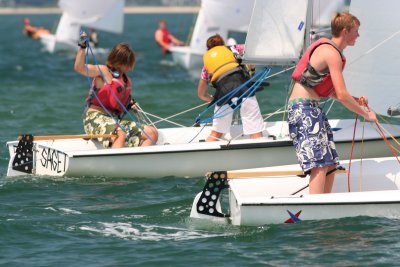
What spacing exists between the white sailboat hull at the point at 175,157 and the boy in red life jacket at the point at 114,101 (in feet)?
0.84

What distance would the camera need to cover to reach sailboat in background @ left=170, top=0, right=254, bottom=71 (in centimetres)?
2448

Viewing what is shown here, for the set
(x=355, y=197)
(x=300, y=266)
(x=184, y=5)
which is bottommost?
(x=300, y=266)

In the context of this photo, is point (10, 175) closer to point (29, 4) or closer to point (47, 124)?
point (47, 124)

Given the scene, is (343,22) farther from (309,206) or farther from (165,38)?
(165,38)

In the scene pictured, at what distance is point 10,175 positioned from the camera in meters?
9.73

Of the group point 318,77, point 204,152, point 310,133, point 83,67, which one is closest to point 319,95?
point 318,77

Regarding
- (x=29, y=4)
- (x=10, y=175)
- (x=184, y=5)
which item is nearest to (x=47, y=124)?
(x=10, y=175)

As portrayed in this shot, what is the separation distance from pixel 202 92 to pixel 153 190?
136 cm

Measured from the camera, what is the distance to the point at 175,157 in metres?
9.59

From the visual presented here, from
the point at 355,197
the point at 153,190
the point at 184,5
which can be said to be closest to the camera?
the point at 355,197

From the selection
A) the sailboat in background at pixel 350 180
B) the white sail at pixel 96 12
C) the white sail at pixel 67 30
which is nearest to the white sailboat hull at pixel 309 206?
the sailboat in background at pixel 350 180

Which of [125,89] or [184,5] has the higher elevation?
[184,5]

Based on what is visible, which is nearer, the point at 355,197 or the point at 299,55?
the point at 355,197

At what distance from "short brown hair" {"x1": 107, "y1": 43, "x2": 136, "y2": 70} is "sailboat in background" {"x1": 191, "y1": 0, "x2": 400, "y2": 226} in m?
1.18
